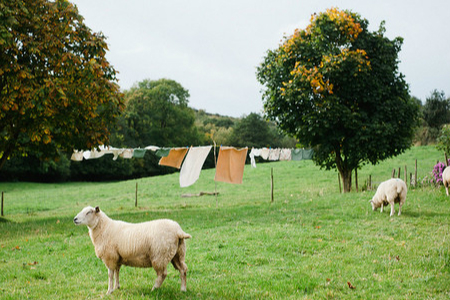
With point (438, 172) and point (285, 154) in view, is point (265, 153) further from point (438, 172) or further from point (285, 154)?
point (438, 172)

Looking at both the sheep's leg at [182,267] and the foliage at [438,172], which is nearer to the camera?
the sheep's leg at [182,267]

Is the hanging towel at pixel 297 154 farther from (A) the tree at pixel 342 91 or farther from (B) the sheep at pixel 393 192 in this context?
(B) the sheep at pixel 393 192

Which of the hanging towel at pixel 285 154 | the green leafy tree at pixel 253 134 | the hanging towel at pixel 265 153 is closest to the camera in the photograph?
the hanging towel at pixel 265 153

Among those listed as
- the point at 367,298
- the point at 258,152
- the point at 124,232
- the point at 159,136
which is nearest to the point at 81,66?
the point at 258,152

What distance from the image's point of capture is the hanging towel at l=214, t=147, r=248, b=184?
583 inches

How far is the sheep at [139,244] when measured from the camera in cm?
560

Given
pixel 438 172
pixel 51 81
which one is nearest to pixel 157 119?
pixel 51 81

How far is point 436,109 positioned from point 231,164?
46.2 m

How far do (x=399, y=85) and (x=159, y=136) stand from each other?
42.7 m

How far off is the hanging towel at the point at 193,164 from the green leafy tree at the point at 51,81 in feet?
12.5

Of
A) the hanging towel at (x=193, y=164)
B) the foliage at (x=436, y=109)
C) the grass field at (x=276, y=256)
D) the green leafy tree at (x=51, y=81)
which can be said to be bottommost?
the grass field at (x=276, y=256)

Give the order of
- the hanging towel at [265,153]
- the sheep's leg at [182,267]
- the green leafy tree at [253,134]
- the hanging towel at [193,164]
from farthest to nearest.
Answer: the green leafy tree at [253,134]
the hanging towel at [265,153]
the hanging towel at [193,164]
the sheep's leg at [182,267]

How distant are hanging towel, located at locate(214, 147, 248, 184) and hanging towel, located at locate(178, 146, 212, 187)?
2.29ft

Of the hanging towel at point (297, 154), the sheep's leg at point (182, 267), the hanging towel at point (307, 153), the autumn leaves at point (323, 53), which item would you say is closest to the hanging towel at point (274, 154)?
the hanging towel at point (297, 154)
